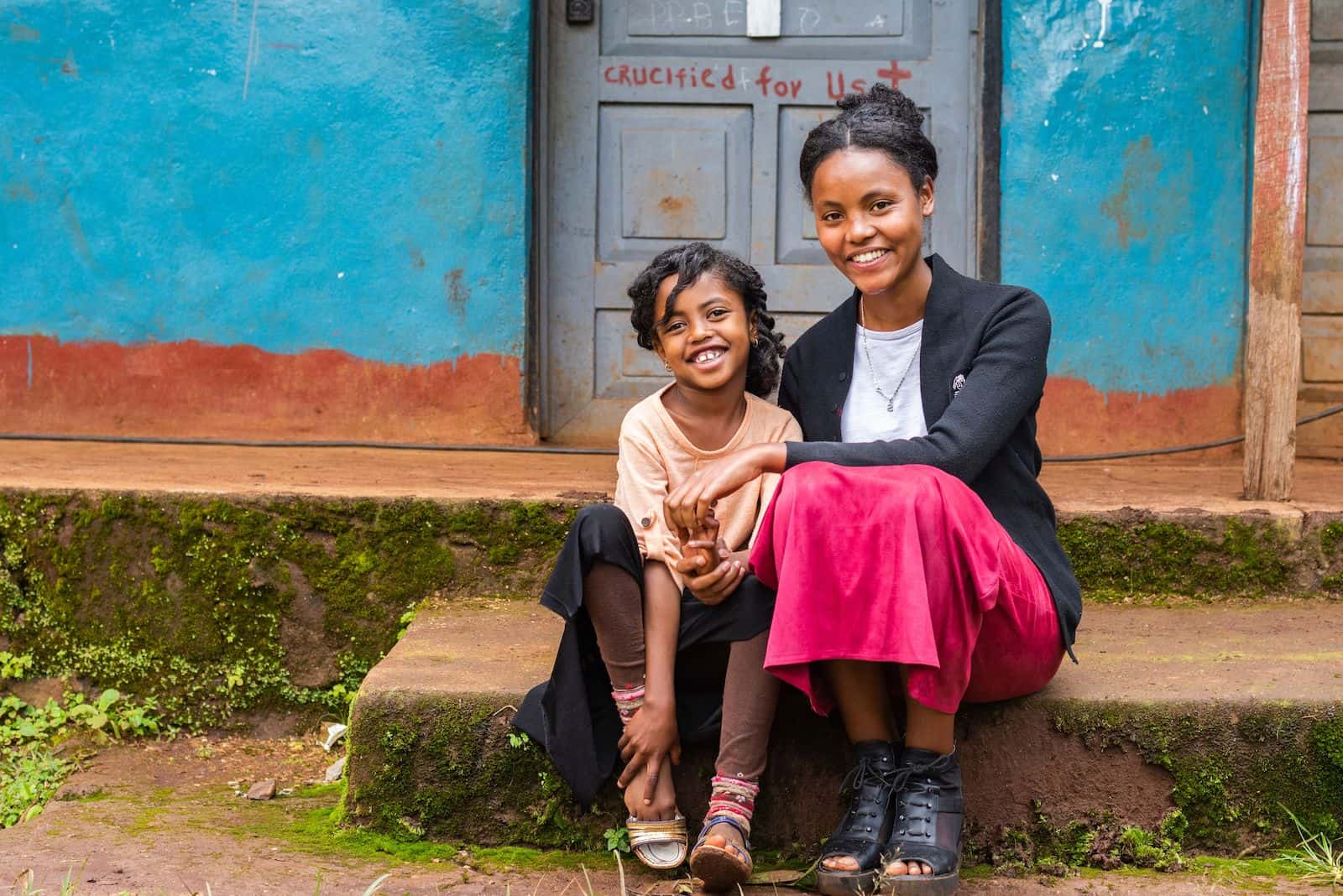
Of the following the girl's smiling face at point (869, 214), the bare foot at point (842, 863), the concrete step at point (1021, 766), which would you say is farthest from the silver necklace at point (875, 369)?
the bare foot at point (842, 863)

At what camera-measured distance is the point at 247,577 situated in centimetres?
320

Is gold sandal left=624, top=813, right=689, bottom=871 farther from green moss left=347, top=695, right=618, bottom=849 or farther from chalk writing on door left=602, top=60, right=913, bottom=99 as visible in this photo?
chalk writing on door left=602, top=60, right=913, bottom=99

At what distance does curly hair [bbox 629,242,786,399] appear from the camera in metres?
2.59

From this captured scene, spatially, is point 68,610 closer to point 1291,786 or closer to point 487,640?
point 487,640

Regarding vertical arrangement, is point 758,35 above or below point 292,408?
above

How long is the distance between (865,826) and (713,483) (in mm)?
635

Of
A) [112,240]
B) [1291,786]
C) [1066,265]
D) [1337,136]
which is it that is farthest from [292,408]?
[1337,136]

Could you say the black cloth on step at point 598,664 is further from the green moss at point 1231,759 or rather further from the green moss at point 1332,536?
the green moss at point 1332,536

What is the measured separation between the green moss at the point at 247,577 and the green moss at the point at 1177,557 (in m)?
1.29

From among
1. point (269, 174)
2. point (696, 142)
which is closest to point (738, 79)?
point (696, 142)

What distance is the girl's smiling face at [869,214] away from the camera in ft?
7.95

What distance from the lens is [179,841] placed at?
250cm

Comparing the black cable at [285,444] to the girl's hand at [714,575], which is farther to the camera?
the black cable at [285,444]

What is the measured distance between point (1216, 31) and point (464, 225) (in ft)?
8.17
